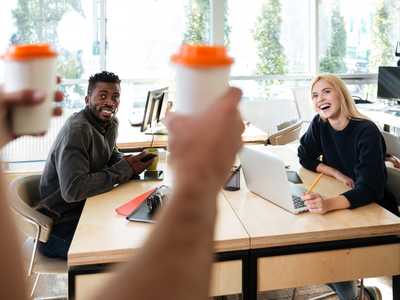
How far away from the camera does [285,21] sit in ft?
19.4

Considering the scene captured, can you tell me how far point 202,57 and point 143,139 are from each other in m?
2.80

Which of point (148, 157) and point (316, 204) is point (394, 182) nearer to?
point (316, 204)

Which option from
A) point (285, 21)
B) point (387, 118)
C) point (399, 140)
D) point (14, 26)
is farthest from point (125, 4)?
point (399, 140)

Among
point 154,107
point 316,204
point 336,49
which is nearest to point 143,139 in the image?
point 154,107

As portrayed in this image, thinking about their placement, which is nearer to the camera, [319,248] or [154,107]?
[319,248]

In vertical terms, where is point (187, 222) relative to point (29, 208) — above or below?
above

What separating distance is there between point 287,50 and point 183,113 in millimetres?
5748

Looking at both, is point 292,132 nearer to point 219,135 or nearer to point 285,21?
point 285,21

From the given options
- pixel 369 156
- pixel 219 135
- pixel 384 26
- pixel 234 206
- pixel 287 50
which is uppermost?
pixel 384 26

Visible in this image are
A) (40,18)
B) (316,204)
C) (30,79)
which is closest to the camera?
(30,79)

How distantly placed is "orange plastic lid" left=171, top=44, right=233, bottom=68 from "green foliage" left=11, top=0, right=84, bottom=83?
4.77 m

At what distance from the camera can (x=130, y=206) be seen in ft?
6.09

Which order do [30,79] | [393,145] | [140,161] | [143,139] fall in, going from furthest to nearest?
[143,139] → [393,145] → [140,161] → [30,79]

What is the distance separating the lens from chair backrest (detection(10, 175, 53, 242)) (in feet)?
6.48
